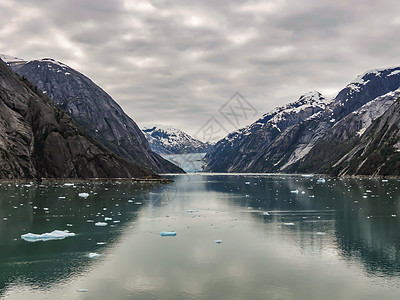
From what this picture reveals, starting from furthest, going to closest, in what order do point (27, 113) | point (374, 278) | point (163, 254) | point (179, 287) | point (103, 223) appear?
1. point (27, 113)
2. point (103, 223)
3. point (163, 254)
4. point (374, 278)
5. point (179, 287)

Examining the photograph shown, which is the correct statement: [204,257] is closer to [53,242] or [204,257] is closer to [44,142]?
[53,242]

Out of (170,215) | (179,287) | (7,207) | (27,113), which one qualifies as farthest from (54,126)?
(179,287)

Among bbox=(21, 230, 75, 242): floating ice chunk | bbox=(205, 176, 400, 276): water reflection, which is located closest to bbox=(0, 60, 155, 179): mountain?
bbox=(205, 176, 400, 276): water reflection

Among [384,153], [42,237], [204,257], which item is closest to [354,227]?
[204,257]

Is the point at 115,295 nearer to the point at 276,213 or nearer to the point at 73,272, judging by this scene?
the point at 73,272

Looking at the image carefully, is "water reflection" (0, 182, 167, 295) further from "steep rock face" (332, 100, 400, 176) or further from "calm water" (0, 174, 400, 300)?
"steep rock face" (332, 100, 400, 176)

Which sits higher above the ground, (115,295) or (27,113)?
(27,113)

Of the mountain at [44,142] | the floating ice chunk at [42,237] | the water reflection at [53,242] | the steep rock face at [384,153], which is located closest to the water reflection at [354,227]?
A: the water reflection at [53,242]

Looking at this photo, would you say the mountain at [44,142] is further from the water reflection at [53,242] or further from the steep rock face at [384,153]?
the steep rock face at [384,153]
